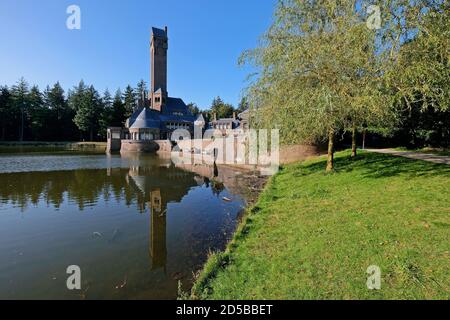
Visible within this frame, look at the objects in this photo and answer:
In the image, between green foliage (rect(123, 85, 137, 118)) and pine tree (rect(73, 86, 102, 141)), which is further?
green foliage (rect(123, 85, 137, 118))

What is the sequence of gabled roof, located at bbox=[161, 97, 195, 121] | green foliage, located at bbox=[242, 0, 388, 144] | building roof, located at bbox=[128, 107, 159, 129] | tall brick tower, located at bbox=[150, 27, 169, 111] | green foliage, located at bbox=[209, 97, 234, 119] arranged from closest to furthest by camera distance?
green foliage, located at bbox=[242, 0, 388, 144] → building roof, located at bbox=[128, 107, 159, 129] → gabled roof, located at bbox=[161, 97, 195, 121] → tall brick tower, located at bbox=[150, 27, 169, 111] → green foliage, located at bbox=[209, 97, 234, 119]

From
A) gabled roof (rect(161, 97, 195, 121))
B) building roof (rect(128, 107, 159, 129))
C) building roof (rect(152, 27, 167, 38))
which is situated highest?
building roof (rect(152, 27, 167, 38))

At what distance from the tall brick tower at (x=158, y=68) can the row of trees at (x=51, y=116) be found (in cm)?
367

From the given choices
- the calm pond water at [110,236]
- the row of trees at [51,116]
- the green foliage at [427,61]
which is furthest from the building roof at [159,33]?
the green foliage at [427,61]

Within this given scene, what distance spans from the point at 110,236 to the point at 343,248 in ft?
24.7

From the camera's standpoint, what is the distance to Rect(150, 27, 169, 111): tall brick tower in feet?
230

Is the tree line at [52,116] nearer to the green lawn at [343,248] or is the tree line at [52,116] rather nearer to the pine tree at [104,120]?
the pine tree at [104,120]

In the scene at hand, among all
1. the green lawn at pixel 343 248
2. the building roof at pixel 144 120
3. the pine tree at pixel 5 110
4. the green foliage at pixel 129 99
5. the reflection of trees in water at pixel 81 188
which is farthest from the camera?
the green foliage at pixel 129 99

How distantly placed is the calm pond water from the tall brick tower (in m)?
55.8

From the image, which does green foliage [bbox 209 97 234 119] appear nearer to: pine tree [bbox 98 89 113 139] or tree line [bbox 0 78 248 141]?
tree line [bbox 0 78 248 141]

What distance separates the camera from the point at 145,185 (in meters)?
19.5

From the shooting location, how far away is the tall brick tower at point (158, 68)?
70.2m

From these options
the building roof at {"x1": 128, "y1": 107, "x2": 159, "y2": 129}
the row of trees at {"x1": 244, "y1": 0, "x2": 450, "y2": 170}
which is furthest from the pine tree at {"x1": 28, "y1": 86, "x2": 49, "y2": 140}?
the row of trees at {"x1": 244, "y1": 0, "x2": 450, "y2": 170}

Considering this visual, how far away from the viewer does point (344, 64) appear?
11.5 meters
